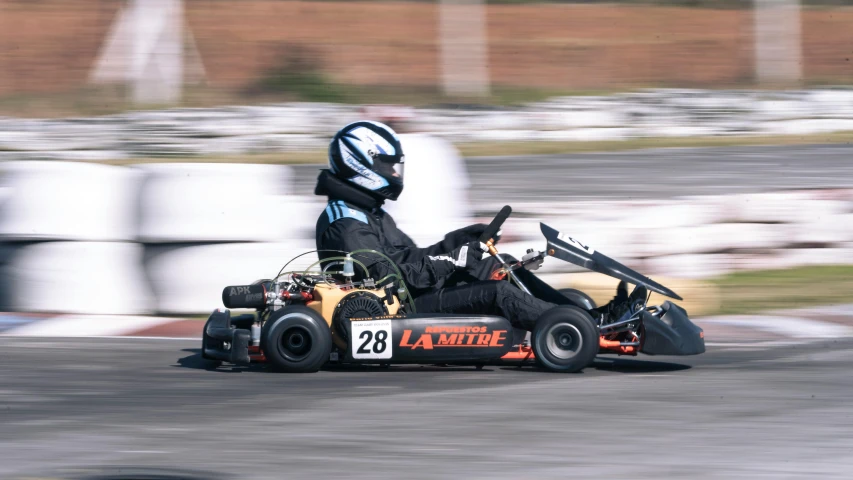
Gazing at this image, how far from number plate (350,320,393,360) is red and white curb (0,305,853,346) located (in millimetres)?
1795

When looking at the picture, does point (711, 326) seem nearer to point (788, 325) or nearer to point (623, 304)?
point (788, 325)

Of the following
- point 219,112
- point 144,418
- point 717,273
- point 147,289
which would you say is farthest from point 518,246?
point 219,112

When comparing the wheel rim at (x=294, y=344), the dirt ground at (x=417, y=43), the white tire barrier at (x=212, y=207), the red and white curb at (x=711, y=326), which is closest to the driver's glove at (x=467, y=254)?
the wheel rim at (x=294, y=344)

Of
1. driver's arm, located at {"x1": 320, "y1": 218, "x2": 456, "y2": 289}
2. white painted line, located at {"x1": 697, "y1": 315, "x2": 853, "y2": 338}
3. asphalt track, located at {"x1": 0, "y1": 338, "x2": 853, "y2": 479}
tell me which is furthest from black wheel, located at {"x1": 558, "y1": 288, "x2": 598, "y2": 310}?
white painted line, located at {"x1": 697, "y1": 315, "x2": 853, "y2": 338}

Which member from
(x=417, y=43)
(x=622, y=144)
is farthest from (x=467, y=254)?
(x=417, y=43)

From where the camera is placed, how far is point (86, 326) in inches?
293

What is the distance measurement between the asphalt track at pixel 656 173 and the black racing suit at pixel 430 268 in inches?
231

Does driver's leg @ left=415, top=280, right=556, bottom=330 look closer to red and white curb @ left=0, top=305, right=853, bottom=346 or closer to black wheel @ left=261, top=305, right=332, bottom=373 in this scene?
black wheel @ left=261, top=305, right=332, bottom=373

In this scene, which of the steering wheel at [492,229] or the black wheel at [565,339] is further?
the steering wheel at [492,229]

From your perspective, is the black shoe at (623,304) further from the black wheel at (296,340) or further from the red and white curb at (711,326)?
the black wheel at (296,340)

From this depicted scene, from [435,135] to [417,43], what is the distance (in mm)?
7694

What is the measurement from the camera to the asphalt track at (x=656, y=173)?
41.4 feet

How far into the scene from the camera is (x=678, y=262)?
28.5ft

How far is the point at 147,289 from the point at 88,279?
0.37m
